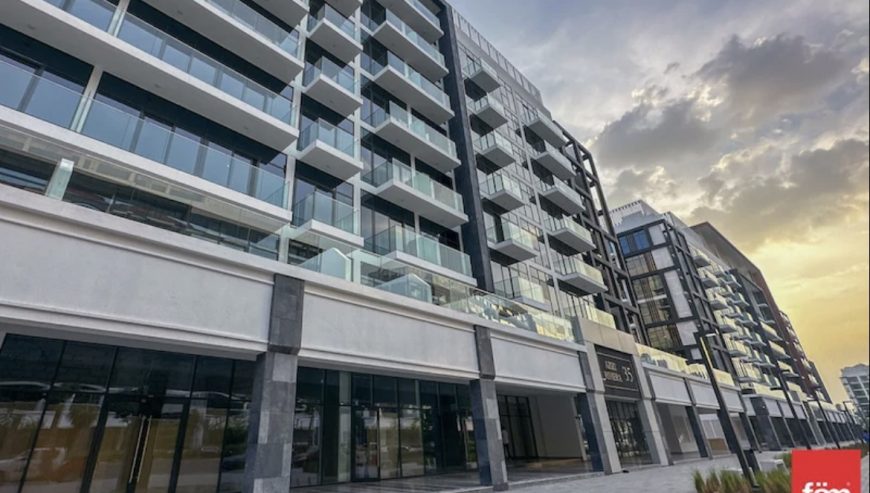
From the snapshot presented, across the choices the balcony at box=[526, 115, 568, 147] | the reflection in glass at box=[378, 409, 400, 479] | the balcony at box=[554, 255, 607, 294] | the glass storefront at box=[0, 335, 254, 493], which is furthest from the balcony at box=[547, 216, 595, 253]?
the glass storefront at box=[0, 335, 254, 493]

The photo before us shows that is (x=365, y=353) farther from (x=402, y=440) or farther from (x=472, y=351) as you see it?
(x=402, y=440)

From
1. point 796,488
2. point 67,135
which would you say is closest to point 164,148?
point 67,135

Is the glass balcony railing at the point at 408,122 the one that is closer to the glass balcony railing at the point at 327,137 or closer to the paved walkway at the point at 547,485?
the glass balcony railing at the point at 327,137

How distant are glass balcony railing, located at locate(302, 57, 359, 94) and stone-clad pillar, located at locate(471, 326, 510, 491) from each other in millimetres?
12746

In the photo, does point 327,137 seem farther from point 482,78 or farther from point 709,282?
point 709,282

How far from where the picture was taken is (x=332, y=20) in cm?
2109

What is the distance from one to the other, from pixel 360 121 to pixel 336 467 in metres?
15.3

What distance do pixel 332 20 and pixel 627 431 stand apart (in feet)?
94.2

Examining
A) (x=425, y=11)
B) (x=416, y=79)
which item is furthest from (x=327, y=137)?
(x=425, y=11)

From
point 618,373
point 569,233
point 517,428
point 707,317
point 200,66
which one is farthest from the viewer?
point 707,317

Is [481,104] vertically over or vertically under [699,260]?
over

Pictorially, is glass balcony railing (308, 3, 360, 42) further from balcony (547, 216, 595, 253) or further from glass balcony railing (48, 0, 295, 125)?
balcony (547, 216, 595, 253)

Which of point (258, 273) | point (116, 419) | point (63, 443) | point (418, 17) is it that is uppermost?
point (418, 17)

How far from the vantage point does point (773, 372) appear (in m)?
64.2
